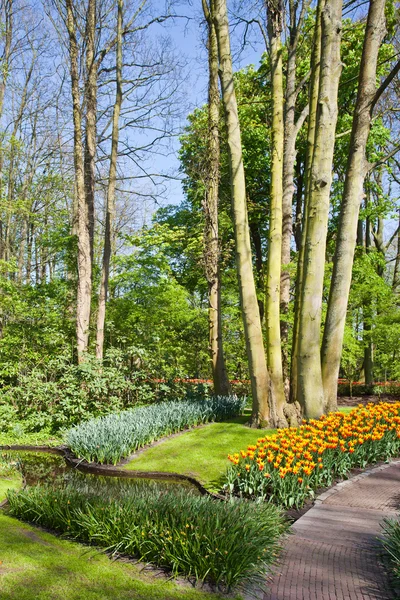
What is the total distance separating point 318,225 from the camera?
736 cm

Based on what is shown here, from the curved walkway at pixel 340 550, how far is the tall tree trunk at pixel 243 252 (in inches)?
104

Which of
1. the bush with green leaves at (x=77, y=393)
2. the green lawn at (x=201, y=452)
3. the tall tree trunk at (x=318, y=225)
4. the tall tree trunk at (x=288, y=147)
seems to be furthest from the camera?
the tall tree trunk at (x=288, y=147)

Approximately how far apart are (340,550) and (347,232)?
517 cm

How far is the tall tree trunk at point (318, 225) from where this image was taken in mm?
7195

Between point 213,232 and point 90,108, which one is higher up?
→ point 90,108

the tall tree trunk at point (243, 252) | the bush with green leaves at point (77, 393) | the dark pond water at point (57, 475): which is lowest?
the dark pond water at point (57, 475)

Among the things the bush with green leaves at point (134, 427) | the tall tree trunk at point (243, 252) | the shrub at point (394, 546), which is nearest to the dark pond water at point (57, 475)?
the bush with green leaves at point (134, 427)

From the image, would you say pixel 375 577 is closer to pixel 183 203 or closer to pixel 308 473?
pixel 308 473

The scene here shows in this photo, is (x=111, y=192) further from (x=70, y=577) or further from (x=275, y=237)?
(x=70, y=577)

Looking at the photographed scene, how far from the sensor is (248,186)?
18375 mm

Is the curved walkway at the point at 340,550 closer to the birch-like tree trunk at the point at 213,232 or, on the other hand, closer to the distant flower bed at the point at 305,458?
the distant flower bed at the point at 305,458

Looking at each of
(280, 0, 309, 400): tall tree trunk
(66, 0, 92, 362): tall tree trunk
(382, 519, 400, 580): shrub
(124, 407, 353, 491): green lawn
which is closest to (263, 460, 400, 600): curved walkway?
(382, 519, 400, 580): shrub

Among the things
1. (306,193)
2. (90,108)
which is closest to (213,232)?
(306,193)

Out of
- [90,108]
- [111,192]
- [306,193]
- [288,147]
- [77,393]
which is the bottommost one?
[77,393]
